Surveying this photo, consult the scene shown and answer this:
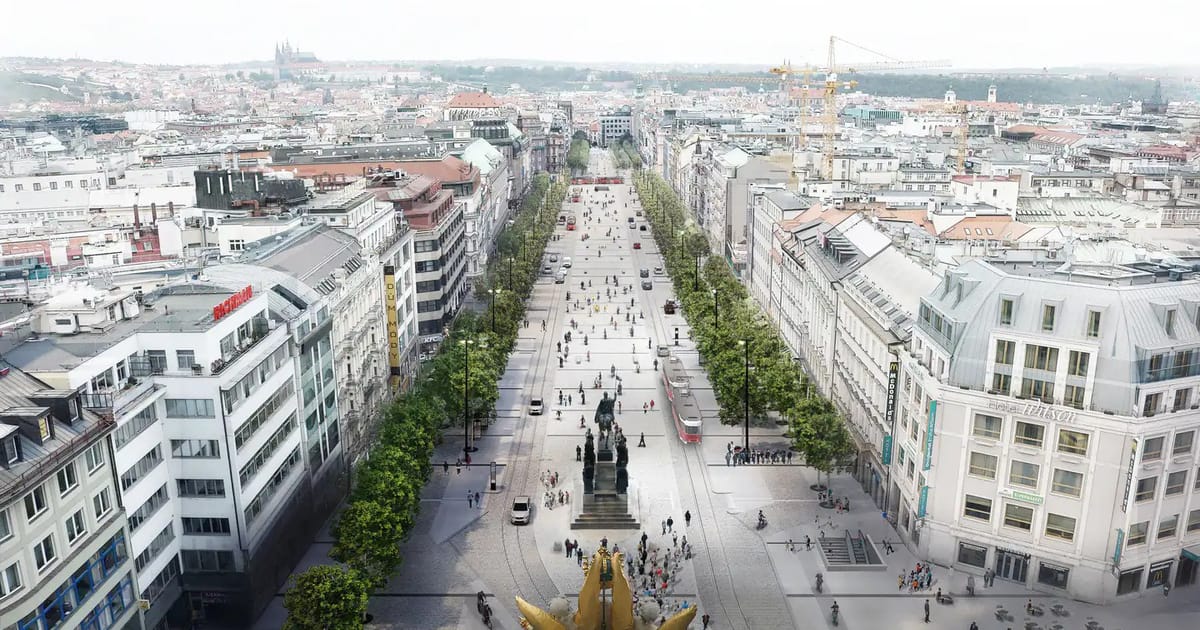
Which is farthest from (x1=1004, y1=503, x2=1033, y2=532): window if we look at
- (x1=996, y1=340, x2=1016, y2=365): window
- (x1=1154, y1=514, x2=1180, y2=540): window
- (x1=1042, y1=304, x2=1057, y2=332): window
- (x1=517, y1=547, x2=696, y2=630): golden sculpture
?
(x1=517, y1=547, x2=696, y2=630): golden sculpture

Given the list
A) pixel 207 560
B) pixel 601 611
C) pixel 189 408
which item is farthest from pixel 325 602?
pixel 601 611

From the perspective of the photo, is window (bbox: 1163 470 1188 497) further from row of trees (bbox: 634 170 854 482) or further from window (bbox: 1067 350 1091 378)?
row of trees (bbox: 634 170 854 482)

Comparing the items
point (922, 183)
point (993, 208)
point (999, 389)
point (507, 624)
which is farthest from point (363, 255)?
point (922, 183)

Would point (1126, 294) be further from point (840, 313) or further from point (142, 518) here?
point (142, 518)

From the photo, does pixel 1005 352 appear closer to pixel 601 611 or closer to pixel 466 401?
pixel 601 611

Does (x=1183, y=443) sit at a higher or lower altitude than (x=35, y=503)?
lower

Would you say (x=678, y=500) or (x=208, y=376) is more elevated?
(x=208, y=376)

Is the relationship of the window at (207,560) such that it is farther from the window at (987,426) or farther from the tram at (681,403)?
the window at (987,426)
